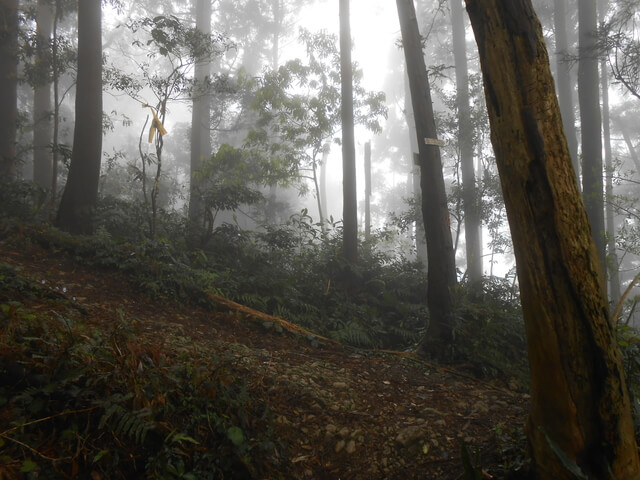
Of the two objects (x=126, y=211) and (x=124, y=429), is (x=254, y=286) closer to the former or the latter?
(x=126, y=211)

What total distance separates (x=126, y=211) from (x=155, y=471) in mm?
8105

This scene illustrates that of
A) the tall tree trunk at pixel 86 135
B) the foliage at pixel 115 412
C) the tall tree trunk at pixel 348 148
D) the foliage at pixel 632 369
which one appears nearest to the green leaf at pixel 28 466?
the foliage at pixel 115 412

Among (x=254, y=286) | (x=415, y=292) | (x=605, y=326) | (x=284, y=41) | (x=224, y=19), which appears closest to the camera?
(x=605, y=326)

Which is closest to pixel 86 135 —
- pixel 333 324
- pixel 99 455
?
pixel 333 324

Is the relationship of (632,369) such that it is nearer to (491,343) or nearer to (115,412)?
(491,343)

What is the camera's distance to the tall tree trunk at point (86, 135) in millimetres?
7750

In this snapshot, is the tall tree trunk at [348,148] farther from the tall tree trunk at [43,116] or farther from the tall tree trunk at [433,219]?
the tall tree trunk at [43,116]

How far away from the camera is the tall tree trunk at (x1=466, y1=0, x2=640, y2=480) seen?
232cm

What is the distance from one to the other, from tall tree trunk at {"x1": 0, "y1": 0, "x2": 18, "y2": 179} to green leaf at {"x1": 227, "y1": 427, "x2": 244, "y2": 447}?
403 inches

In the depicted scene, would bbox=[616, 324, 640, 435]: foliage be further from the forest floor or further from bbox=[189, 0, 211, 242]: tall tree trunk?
bbox=[189, 0, 211, 242]: tall tree trunk

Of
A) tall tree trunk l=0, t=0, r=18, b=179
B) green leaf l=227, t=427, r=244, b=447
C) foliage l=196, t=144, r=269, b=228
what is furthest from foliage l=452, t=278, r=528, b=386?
tall tree trunk l=0, t=0, r=18, b=179

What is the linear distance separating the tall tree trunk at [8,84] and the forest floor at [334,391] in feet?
17.1

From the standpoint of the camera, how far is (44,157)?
13.2 meters

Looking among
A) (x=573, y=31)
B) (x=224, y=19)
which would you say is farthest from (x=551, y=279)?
(x=224, y=19)
